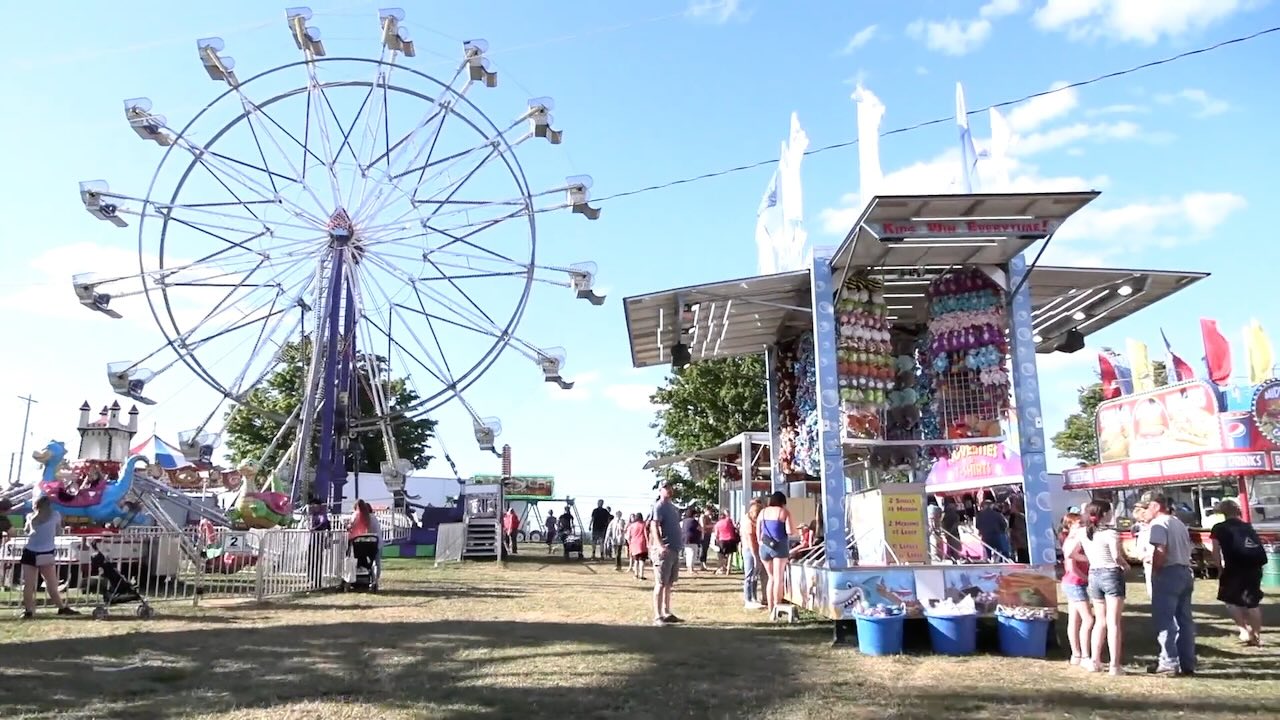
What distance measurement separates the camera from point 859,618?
794cm

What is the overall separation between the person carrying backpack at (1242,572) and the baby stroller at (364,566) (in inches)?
419

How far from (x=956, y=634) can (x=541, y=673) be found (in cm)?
357

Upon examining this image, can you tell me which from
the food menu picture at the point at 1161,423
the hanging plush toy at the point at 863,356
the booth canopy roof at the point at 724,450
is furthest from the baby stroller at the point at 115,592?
the food menu picture at the point at 1161,423

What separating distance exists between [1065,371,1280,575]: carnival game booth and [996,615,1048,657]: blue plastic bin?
31.1ft

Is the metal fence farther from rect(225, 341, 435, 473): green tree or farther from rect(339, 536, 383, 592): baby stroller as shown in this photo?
rect(225, 341, 435, 473): green tree

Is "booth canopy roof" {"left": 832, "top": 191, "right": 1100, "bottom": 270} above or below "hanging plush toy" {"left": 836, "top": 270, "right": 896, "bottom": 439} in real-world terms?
above

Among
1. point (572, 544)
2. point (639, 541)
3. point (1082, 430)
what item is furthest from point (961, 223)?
point (1082, 430)

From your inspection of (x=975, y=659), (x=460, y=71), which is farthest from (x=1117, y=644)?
(x=460, y=71)

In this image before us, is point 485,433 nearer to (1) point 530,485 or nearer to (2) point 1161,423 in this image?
(2) point 1161,423

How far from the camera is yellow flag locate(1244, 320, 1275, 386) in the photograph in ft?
55.1

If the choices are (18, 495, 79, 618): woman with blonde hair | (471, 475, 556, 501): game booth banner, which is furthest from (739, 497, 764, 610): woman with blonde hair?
(471, 475, 556, 501): game booth banner

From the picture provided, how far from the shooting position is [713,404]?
30391 mm

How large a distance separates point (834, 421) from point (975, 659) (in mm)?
2382

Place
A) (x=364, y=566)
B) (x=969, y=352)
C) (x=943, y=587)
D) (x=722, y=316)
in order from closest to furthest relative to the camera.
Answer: (x=943, y=587), (x=969, y=352), (x=722, y=316), (x=364, y=566)
